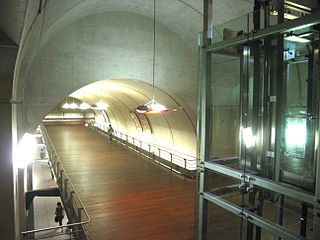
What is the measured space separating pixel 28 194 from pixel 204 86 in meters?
9.50

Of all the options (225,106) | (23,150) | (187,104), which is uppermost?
(187,104)

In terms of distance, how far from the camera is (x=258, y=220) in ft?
11.4

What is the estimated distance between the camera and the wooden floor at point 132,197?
6192mm

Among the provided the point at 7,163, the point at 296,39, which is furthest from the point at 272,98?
the point at 7,163

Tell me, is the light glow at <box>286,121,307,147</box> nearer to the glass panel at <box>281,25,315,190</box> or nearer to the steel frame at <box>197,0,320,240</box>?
the glass panel at <box>281,25,315,190</box>

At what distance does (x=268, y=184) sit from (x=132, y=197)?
5.44m

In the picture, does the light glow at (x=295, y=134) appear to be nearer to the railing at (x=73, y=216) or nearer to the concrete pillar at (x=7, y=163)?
the concrete pillar at (x=7, y=163)

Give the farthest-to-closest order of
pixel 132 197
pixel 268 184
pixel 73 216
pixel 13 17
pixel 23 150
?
pixel 132 197, pixel 73 216, pixel 23 150, pixel 268 184, pixel 13 17

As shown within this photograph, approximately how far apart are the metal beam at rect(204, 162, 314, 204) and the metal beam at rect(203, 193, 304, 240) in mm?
412

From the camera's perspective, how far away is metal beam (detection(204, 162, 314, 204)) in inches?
112

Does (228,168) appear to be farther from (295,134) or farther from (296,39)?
(296,39)

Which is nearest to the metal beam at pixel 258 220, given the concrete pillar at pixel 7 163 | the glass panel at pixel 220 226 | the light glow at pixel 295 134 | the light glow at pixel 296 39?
the light glow at pixel 295 134

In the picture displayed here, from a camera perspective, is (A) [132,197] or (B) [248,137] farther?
(A) [132,197]

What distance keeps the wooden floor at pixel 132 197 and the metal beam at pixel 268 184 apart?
8.41 feet
